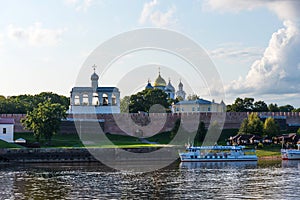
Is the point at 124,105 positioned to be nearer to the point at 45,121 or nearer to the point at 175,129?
the point at 175,129

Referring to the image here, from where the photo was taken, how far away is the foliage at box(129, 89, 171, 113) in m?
81.1

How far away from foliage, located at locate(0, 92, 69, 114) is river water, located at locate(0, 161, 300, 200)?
3056cm

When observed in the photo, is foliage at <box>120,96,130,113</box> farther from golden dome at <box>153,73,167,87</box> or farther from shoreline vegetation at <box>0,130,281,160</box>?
golden dome at <box>153,73,167,87</box>

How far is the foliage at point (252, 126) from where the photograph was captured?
61.2 metres

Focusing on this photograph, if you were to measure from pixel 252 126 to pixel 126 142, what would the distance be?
13.9m

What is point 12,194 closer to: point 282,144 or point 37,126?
point 37,126

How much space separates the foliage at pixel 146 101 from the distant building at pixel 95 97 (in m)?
5.75

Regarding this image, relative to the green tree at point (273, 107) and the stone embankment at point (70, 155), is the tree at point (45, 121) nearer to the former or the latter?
the stone embankment at point (70, 155)

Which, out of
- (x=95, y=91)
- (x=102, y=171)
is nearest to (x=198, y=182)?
(x=102, y=171)

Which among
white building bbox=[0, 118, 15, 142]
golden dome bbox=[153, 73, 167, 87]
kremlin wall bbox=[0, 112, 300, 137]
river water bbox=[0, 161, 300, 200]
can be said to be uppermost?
golden dome bbox=[153, 73, 167, 87]

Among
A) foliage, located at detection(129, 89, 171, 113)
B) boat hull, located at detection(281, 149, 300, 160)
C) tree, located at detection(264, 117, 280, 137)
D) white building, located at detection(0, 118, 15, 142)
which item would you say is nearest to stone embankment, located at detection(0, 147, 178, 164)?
white building, located at detection(0, 118, 15, 142)

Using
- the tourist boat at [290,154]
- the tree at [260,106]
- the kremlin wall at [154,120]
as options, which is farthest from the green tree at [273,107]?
the tourist boat at [290,154]

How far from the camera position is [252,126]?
6153 cm

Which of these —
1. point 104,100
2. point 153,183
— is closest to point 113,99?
point 104,100
